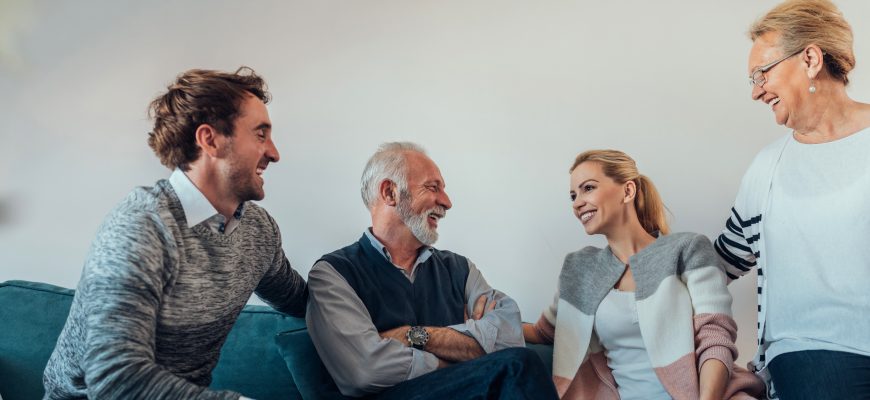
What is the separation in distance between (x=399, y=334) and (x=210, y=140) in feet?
2.29

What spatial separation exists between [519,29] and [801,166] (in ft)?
3.80

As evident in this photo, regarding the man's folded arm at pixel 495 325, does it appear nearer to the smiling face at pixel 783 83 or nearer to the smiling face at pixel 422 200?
the smiling face at pixel 422 200

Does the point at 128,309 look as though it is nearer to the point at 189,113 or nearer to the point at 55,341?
the point at 189,113

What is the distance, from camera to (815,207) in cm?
184

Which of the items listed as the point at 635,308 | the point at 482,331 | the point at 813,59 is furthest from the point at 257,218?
the point at 813,59

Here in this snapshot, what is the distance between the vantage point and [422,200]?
2172 mm

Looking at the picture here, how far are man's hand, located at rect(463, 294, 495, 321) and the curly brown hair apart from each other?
880mm

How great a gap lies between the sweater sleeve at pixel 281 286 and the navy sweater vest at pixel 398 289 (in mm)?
→ 118

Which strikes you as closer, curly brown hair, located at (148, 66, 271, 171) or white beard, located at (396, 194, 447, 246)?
curly brown hair, located at (148, 66, 271, 171)

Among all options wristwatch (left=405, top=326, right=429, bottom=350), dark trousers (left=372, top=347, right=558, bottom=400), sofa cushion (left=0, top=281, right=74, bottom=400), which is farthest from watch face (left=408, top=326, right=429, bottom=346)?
sofa cushion (left=0, top=281, right=74, bottom=400)

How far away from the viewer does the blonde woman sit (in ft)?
6.59

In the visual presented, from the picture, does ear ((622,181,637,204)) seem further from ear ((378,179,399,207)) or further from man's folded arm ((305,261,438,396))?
man's folded arm ((305,261,438,396))

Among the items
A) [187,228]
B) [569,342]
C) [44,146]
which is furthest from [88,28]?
[569,342]

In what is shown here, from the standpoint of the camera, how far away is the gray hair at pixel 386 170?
2.19m
